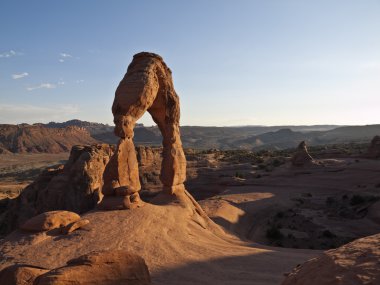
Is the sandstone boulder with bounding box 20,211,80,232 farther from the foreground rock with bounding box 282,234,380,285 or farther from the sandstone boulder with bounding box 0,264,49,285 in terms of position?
the foreground rock with bounding box 282,234,380,285

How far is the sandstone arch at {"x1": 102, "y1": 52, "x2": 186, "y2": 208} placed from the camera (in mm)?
13531

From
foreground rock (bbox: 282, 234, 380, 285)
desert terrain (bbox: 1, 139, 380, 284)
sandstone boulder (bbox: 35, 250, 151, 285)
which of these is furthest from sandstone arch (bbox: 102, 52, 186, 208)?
foreground rock (bbox: 282, 234, 380, 285)

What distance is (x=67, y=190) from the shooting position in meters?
17.2

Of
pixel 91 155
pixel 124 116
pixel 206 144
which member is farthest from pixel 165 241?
→ pixel 206 144

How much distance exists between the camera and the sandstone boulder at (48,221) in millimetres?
10531

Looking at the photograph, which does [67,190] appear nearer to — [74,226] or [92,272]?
[74,226]

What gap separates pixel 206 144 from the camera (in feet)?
456

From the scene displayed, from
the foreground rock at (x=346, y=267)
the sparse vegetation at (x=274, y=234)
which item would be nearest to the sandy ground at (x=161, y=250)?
the foreground rock at (x=346, y=267)

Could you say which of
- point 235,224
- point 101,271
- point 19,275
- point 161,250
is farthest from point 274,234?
point 19,275

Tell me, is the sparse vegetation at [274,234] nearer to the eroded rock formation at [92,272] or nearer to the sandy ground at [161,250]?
the sandy ground at [161,250]

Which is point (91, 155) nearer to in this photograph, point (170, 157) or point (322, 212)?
point (170, 157)

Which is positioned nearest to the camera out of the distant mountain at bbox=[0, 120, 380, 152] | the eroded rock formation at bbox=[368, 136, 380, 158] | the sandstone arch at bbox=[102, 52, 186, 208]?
the sandstone arch at bbox=[102, 52, 186, 208]

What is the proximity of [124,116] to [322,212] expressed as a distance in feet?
49.3

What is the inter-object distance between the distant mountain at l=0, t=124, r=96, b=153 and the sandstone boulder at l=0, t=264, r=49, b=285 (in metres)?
100.0
